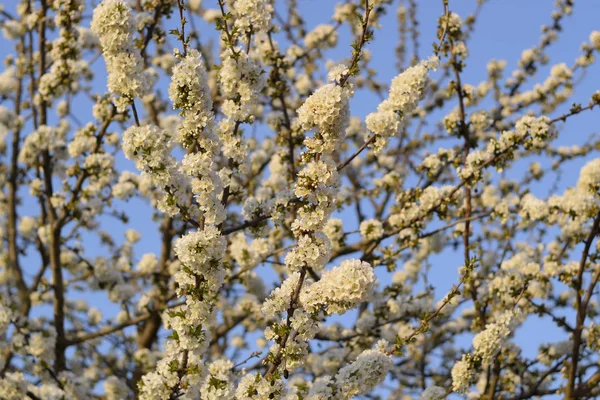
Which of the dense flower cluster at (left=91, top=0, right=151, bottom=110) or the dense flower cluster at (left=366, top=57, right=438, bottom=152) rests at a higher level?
the dense flower cluster at (left=91, top=0, right=151, bottom=110)

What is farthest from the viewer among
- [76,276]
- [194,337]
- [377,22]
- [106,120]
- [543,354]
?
[76,276]

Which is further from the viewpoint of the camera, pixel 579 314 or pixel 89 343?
Result: pixel 89 343

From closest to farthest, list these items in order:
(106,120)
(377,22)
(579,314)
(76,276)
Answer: (579,314) < (106,120) < (377,22) < (76,276)

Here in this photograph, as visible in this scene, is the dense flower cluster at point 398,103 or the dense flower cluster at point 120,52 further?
the dense flower cluster at point 120,52

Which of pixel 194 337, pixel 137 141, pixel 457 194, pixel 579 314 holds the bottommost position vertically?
pixel 194 337

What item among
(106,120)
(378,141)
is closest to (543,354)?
(378,141)

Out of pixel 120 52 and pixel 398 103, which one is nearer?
pixel 398 103

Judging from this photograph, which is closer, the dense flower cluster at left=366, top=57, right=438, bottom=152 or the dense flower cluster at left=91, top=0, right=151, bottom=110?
the dense flower cluster at left=366, top=57, right=438, bottom=152

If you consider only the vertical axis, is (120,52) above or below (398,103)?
above

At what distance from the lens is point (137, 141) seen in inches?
175

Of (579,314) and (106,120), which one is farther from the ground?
(106,120)

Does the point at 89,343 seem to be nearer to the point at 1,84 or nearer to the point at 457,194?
the point at 1,84

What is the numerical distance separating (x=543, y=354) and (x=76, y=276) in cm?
705

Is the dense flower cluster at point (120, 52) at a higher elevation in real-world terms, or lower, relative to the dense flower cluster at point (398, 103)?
higher
